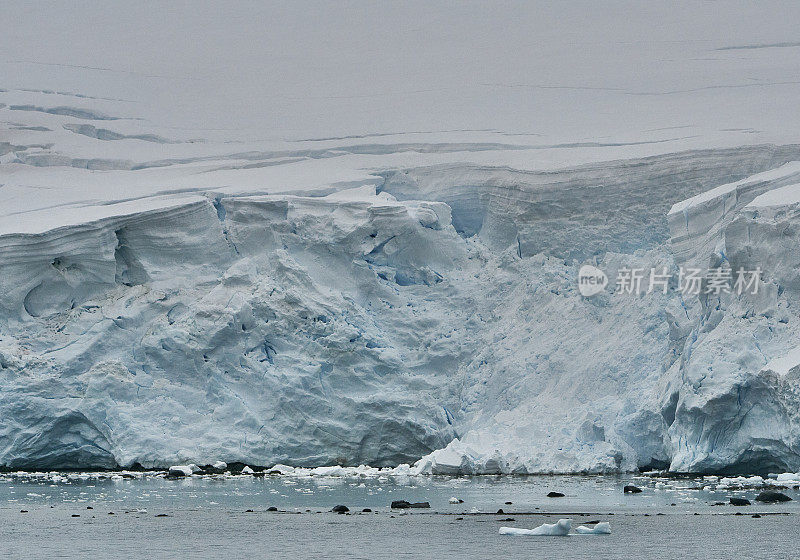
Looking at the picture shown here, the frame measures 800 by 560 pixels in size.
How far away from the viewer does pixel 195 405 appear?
61.3 feet

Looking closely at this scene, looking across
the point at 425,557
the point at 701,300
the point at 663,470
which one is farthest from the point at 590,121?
the point at 425,557

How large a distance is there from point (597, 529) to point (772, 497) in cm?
346

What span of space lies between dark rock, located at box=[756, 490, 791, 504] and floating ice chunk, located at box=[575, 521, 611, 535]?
309 centimetres

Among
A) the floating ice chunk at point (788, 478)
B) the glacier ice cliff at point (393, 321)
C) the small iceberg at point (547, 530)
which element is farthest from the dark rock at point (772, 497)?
the small iceberg at point (547, 530)

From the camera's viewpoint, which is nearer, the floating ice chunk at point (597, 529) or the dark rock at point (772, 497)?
the floating ice chunk at point (597, 529)

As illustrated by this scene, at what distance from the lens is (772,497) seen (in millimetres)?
12836

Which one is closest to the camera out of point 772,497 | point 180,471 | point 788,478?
point 772,497

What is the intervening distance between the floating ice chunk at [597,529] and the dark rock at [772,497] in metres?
3.09

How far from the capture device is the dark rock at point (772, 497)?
12.7 metres

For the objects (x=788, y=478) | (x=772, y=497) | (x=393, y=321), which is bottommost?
(x=772, y=497)

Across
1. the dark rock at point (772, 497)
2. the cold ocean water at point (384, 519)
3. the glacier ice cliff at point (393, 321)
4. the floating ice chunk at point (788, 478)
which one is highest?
the glacier ice cliff at point (393, 321)

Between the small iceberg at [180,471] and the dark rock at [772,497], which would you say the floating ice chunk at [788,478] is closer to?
the dark rock at [772,497]

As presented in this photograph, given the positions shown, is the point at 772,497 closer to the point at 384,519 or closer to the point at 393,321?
the point at 384,519

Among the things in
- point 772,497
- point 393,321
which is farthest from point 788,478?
point 393,321
